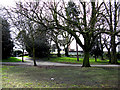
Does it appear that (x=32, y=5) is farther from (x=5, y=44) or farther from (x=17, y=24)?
(x=5, y=44)

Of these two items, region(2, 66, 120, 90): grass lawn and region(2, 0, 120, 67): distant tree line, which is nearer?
region(2, 66, 120, 90): grass lawn

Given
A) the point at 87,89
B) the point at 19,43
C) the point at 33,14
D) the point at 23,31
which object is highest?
the point at 33,14

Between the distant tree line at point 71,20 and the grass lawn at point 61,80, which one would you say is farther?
the distant tree line at point 71,20

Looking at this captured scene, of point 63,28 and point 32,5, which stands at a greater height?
point 32,5

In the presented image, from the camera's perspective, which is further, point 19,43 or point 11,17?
point 19,43

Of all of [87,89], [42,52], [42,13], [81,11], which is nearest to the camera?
[87,89]

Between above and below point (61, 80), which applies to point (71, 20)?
above

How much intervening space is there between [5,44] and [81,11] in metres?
18.9

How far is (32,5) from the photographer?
1294 centimetres

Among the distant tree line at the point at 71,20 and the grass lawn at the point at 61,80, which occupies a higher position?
the distant tree line at the point at 71,20

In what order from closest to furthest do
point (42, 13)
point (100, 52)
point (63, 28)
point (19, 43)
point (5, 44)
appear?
1. point (63, 28)
2. point (42, 13)
3. point (19, 43)
4. point (100, 52)
5. point (5, 44)

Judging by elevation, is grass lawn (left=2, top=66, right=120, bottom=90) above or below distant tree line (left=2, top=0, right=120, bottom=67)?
below

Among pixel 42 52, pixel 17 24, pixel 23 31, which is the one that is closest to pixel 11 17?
pixel 17 24

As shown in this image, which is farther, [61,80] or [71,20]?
[71,20]
